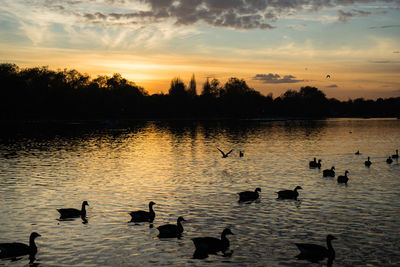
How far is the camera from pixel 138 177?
37469 millimetres

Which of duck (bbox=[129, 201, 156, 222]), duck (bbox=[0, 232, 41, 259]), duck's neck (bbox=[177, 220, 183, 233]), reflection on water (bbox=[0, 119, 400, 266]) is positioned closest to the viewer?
duck (bbox=[0, 232, 41, 259])

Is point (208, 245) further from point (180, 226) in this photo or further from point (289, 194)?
point (289, 194)

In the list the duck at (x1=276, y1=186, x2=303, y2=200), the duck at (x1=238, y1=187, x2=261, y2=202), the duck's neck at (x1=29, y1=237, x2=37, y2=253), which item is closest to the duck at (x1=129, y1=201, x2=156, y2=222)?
the duck's neck at (x1=29, y1=237, x2=37, y2=253)

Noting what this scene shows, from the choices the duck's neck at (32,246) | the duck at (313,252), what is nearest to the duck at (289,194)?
the duck at (313,252)

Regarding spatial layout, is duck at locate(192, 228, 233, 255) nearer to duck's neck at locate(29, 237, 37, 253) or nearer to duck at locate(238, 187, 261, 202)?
duck's neck at locate(29, 237, 37, 253)

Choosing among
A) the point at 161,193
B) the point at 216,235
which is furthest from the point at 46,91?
the point at 216,235

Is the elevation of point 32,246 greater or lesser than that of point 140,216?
lesser

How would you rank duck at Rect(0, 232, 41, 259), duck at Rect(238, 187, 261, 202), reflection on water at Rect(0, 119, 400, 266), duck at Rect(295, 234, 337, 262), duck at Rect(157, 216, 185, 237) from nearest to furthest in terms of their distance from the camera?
1. duck at Rect(295, 234, 337, 262)
2. duck at Rect(0, 232, 41, 259)
3. reflection on water at Rect(0, 119, 400, 266)
4. duck at Rect(157, 216, 185, 237)
5. duck at Rect(238, 187, 261, 202)

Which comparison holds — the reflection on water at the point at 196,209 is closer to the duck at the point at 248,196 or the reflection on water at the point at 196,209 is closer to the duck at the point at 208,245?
the duck at the point at 208,245

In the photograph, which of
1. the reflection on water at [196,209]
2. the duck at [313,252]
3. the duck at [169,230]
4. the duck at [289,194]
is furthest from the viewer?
the duck at [289,194]

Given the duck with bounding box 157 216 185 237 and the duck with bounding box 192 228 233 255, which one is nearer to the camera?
the duck with bounding box 192 228 233 255

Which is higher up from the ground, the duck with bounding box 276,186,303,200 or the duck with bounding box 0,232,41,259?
the duck with bounding box 276,186,303,200

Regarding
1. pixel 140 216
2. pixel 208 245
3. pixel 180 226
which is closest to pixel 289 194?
pixel 180 226

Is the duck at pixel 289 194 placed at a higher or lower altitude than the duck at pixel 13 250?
higher
